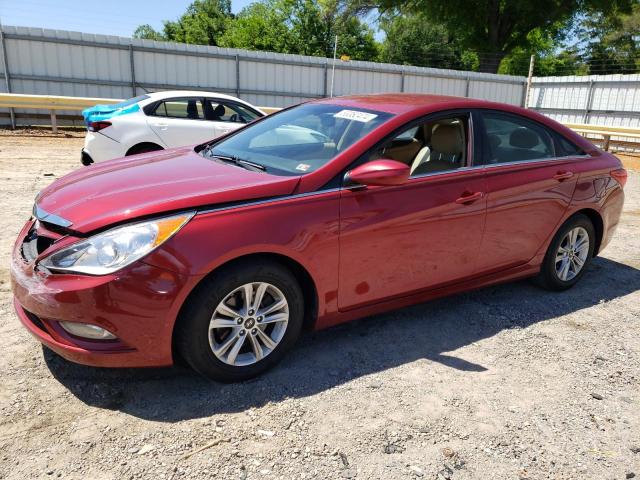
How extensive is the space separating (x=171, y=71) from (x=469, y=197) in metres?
15.6

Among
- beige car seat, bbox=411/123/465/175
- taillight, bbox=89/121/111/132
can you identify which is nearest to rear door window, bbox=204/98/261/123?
taillight, bbox=89/121/111/132

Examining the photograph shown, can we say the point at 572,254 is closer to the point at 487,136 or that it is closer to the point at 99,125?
the point at 487,136

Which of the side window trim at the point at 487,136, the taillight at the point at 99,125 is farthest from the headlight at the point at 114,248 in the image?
the taillight at the point at 99,125

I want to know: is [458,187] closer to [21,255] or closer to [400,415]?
[400,415]

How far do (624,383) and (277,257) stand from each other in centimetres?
229

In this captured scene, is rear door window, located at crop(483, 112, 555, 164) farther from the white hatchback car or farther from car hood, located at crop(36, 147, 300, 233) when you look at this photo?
the white hatchback car

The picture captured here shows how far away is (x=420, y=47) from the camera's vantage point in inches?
1763

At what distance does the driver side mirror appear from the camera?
3.17m

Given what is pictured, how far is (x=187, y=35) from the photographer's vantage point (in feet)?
184

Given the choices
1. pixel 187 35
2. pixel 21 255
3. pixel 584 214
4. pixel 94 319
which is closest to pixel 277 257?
pixel 94 319

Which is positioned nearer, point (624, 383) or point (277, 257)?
point (277, 257)

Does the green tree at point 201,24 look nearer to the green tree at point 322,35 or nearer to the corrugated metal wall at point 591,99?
the green tree at point 322,35

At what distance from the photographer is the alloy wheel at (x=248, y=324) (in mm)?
2908

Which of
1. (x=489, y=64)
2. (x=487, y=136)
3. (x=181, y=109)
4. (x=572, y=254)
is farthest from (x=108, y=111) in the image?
(x=489, y=64)
